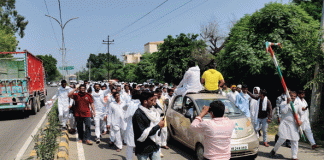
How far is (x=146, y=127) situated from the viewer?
3.71m

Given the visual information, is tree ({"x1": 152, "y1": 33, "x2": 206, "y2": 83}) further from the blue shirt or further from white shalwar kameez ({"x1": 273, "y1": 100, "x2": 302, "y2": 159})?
white shalwar kameez ({"x1": 273, "y1": 100, "x2": 302, "y2": 159})

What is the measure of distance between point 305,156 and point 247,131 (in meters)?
2.09

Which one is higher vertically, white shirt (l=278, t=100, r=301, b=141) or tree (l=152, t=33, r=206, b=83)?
tree (l=152, t=33, r=206, b=83)

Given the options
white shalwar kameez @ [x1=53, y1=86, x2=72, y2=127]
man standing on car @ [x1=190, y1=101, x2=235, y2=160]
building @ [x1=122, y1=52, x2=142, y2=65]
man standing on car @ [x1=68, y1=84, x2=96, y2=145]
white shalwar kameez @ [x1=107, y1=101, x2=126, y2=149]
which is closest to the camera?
man standing on car @ [x1=190, y1=101, x2=235, y2=160]

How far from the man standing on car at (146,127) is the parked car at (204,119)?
2165mm

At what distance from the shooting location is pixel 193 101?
6.54 meters

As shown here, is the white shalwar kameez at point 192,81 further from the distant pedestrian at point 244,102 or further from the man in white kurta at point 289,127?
the man in white kurta at point 289,127

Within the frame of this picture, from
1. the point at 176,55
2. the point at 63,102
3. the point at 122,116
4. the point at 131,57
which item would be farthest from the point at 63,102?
the point at 131,57

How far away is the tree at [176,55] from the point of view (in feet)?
73.4

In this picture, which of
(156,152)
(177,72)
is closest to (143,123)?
(156,152)

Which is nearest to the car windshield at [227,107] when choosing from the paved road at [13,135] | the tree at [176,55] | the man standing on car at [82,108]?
the man standing on car at [82,108]

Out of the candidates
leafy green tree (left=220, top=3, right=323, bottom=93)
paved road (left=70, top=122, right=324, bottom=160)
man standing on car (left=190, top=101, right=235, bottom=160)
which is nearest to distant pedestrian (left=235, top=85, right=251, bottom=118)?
paved road (left=70, top=122, right=324, bottom=160)

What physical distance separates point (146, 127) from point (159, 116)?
1.07 feet

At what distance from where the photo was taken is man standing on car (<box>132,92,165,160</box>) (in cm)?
370
